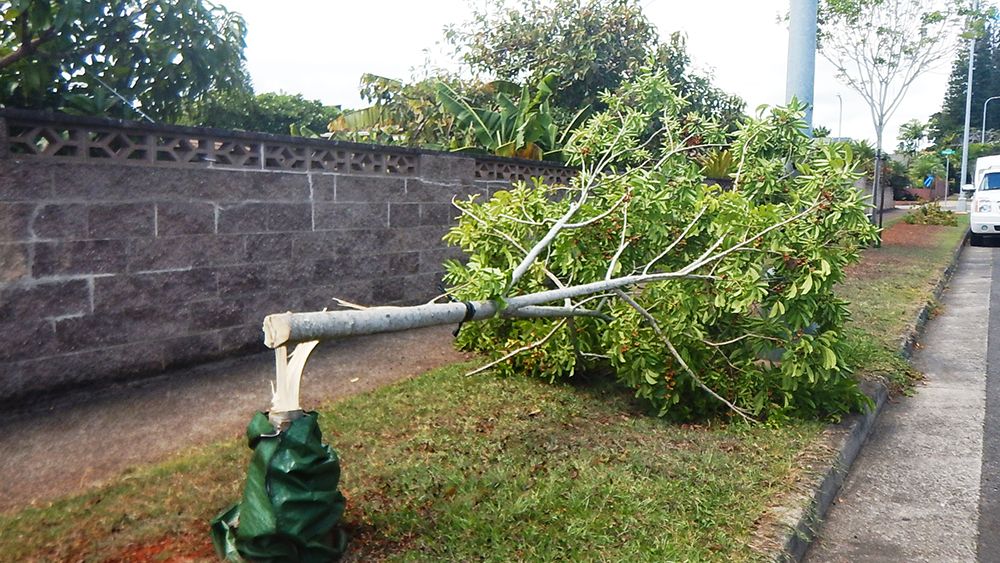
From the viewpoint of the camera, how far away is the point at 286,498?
2332mm

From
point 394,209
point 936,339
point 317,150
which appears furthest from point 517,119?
Answer: point 936,339

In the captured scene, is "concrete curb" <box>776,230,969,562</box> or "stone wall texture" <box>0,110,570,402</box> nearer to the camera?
"concrete curb" <box>776,230,969,562</box>

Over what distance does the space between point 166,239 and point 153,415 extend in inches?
44.1

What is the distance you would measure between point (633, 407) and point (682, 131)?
1.99 meters

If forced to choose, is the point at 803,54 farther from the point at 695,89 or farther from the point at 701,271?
the point at 695,89

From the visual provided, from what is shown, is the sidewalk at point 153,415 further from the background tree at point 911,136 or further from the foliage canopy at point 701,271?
the background tree at point 911,136

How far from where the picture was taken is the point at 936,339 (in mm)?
7457

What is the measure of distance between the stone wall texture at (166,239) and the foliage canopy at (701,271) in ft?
4.24

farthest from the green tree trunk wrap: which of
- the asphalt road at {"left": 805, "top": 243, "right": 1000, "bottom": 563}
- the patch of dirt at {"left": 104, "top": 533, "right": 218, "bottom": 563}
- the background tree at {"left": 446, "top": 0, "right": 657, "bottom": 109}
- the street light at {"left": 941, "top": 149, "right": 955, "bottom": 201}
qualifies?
the street light at {"left": 941, "top": 149, "right": 955, "bottom": 201}

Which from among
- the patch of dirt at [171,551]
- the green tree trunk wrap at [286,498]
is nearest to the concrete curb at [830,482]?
the green tree trunk wrap at [286,498]

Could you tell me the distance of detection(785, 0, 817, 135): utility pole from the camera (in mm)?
5836

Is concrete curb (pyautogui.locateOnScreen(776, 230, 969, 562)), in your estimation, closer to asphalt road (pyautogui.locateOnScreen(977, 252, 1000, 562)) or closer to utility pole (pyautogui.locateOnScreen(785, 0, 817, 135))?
asphalt road (pyautogui.locateOnScreen(977, 252, 1000, 562))

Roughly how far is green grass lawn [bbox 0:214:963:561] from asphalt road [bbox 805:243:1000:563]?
0.31 m

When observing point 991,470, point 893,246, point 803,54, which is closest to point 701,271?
point 991,470
